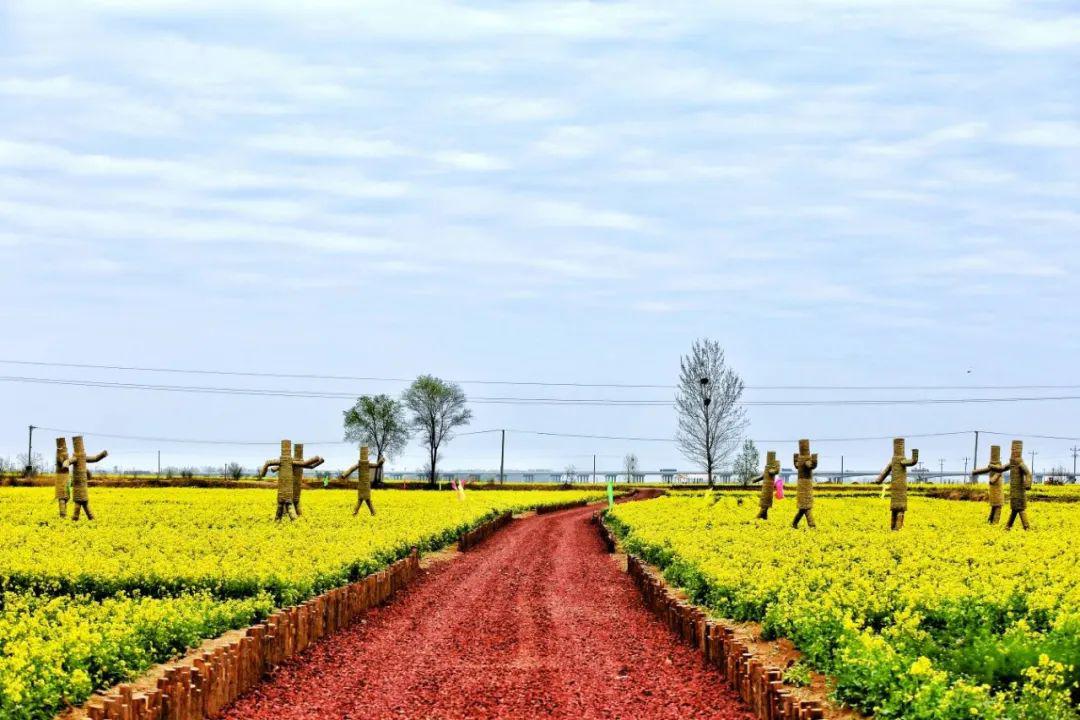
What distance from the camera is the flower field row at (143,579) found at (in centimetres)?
1260

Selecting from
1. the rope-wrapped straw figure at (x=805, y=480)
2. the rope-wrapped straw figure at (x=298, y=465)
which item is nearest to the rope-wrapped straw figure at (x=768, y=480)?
the rope-wrapped straw figure at (x=805, y=480)

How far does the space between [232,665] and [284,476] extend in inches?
1028

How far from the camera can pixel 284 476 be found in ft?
128

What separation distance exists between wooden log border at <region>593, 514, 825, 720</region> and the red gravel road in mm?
206

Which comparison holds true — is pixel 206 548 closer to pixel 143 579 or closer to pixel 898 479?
pixel 143 579

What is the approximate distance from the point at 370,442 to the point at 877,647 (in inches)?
5237

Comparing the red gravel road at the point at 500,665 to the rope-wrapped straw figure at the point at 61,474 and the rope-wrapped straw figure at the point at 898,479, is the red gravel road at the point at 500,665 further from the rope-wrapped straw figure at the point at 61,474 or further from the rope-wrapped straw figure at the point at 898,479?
the rope-wrapped straw figure at the point at 61,474

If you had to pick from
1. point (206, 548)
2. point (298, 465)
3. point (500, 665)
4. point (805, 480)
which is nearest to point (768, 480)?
point (805, 480)

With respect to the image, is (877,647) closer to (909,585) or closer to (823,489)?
(909,585)

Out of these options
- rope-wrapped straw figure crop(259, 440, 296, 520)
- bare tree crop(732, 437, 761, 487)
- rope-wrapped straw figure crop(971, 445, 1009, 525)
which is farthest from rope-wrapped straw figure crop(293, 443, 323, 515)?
bare tree crop(732, 437, 761, 487)

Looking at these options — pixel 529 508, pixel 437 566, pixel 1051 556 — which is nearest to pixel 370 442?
pixel 529 508

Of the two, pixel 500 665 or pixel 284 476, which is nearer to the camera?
pixel 500 665

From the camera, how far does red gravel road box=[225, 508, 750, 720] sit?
1340cm

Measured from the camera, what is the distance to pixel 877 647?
38.8 ft
